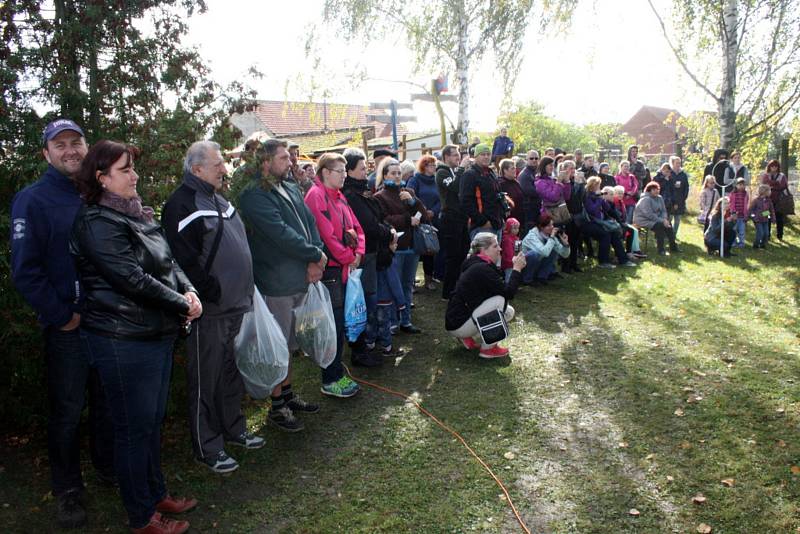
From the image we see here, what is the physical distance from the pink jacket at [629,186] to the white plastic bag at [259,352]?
1174 centimetres

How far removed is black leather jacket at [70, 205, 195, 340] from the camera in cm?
285

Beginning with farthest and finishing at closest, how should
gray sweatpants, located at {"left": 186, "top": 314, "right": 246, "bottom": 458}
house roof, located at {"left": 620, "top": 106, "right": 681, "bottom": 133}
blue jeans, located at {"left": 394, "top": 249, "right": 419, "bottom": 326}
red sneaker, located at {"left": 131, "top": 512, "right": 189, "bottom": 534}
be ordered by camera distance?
house roof, located at {"left": 620, "top": 106, "right": 681, "bottom": 133}, blue jeans, located at {"left": 394, "top": 249, "right": 419, "bottom": 326}, gray sweatpants, located at {"left": 186, "top": 314, "right": 246, "bottom": 458}, red sneaker, located at {"left": 131, "top": 512, "right": 189, "bottom": 534}

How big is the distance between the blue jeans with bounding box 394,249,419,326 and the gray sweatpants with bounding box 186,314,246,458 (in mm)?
3221

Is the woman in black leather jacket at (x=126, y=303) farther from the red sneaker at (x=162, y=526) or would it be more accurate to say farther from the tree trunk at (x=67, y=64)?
the tree trunk at (x=67, y=64)

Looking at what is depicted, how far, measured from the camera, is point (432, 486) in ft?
12.9

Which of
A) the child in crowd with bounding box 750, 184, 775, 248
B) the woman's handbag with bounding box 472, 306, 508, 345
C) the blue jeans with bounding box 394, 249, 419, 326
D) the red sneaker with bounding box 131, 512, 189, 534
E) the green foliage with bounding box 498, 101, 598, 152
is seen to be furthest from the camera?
the green foliage with bounding box 498, 101, 598, 152

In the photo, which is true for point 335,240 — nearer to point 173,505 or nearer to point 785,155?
point 173,505

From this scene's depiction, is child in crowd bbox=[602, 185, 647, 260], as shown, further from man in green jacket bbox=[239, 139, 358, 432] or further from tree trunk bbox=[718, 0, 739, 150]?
man in green jacket bbox=[239, 139, 358, 432]

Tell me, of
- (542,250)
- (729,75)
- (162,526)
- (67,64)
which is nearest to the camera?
(162,526)

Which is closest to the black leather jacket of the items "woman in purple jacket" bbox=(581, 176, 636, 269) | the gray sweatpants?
the gray sweatpants

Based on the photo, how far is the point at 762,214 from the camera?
1276 centimetres

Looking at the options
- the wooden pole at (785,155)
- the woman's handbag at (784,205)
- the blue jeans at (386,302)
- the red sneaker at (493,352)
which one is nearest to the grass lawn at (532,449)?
the red sneaker at (493,352)

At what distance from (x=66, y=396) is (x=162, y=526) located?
88 centimetres

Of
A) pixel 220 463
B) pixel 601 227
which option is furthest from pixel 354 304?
pixel 601 227
